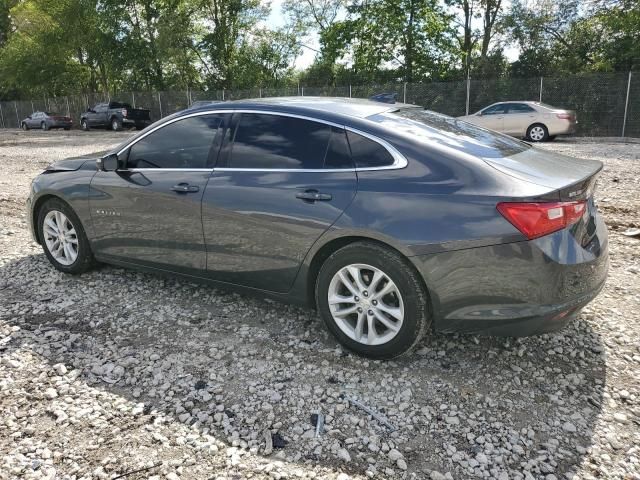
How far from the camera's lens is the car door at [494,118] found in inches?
698

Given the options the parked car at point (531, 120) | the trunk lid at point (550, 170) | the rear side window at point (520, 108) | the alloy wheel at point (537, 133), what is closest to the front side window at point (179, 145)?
the trunk lid at point (550, 170)

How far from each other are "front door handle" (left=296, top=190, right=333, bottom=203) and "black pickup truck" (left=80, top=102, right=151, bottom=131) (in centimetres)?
2875

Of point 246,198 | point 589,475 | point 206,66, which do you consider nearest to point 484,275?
point 589,475

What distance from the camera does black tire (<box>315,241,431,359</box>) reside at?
10.2 ft

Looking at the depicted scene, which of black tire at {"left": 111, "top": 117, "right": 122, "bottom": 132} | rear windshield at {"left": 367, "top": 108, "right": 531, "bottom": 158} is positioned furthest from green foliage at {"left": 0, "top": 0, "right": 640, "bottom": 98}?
rear windshield at {"left": 367, "top": 108, "right": 531, "bottom": 158}

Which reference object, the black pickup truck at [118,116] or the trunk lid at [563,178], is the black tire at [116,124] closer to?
the black pickup truck at [118,116]

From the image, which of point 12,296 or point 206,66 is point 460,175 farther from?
point 206,66

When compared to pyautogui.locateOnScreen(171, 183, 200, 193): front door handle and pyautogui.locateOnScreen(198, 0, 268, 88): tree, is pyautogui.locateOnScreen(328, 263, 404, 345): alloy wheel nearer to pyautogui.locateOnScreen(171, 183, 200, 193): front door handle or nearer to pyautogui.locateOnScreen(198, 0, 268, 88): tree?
pyautogui.locateOnScreen(171, 183, 200, 193): front door handle

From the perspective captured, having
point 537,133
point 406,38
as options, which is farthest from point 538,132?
point 406,38

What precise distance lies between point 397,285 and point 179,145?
2167mm

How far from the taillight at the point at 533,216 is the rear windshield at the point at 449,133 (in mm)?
503

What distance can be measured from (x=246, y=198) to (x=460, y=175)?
1.50 meters

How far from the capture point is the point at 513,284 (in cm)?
290

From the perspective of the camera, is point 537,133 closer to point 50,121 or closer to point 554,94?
point 554,94
